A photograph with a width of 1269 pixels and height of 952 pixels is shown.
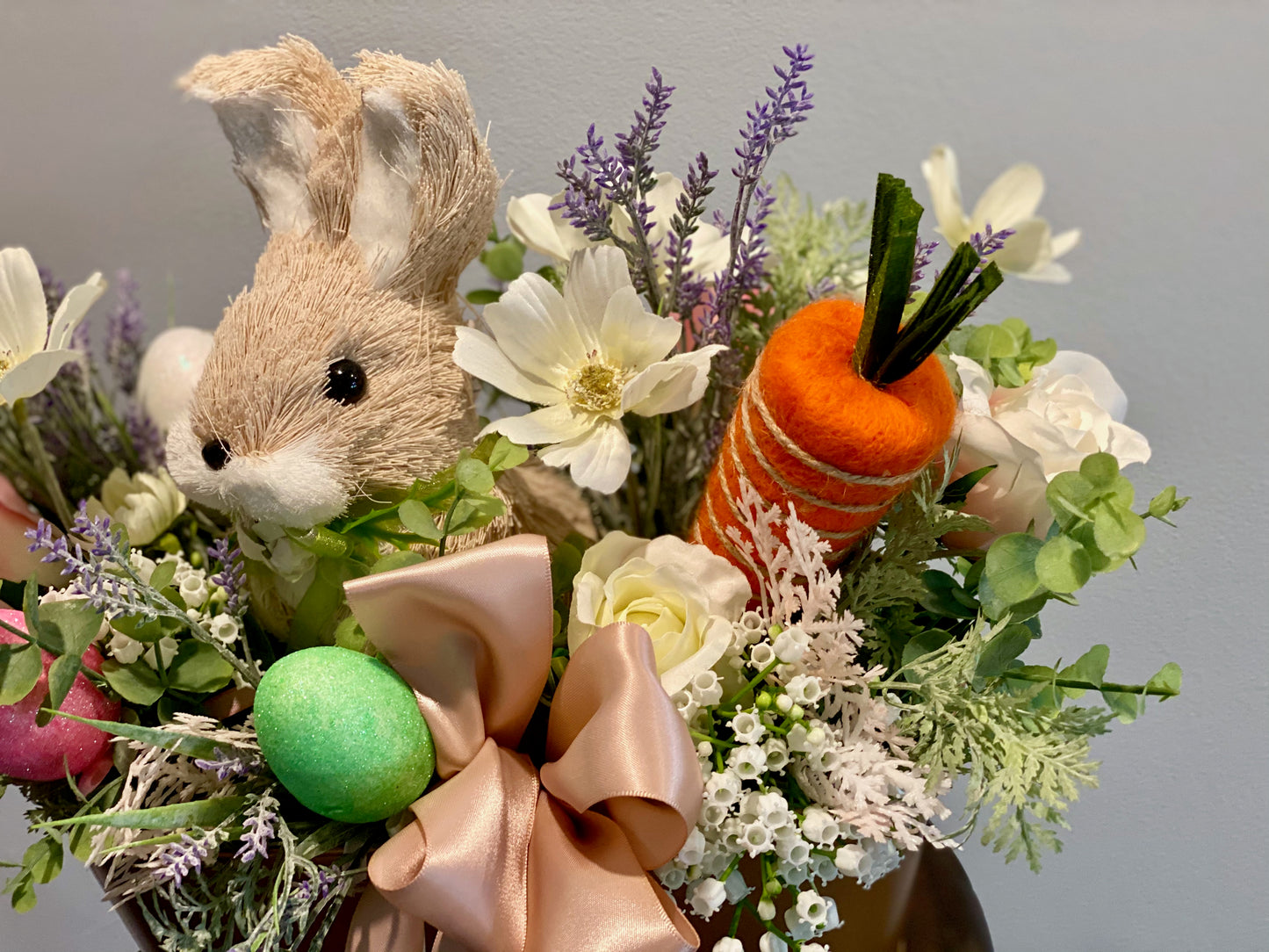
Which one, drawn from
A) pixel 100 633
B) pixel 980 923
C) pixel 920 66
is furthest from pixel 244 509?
pixel 920 66

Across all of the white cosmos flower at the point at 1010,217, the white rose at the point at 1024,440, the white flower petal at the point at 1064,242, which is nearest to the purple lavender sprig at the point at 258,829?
the white rose at the point at 1024,440

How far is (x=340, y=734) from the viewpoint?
19.1 inches

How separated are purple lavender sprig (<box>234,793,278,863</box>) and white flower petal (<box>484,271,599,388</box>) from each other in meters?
0.29

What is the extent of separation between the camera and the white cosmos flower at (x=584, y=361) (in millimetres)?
571

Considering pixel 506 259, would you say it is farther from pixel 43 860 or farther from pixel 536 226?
pixel 43 860

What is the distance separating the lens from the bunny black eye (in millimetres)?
573

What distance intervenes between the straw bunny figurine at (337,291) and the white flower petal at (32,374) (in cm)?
9

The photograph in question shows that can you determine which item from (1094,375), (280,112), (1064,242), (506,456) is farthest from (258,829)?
(1064,242)

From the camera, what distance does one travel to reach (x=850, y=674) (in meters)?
0.52

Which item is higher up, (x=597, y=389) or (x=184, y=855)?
(x=597, y=389)

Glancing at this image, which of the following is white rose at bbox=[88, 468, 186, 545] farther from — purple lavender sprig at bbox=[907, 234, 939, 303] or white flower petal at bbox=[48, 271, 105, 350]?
purple lavender sprig at bbox=[907, 234, 939, 303]

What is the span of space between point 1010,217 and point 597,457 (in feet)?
1.72

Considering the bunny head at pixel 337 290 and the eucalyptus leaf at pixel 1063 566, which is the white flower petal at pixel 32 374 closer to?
the bunny head at pixel 337 290

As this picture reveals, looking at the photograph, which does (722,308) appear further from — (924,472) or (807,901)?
(807,901)
